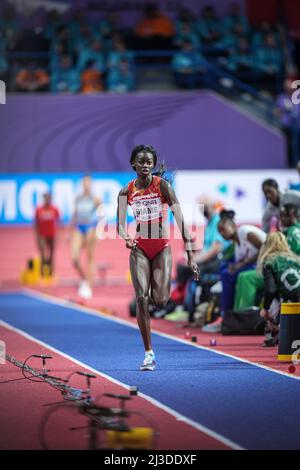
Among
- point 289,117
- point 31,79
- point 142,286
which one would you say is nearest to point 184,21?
point 289,117

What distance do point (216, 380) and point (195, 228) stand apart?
38.6ft

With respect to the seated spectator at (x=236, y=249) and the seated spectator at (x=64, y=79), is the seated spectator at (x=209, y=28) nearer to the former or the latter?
the seated spectator at (x=64, y=79)

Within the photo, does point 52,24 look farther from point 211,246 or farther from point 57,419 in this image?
point 57,419

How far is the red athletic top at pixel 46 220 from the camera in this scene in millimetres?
22828

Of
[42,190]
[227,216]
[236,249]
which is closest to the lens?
[227,216]

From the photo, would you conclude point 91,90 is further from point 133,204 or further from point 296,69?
point 133,204

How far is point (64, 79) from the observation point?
24.5m

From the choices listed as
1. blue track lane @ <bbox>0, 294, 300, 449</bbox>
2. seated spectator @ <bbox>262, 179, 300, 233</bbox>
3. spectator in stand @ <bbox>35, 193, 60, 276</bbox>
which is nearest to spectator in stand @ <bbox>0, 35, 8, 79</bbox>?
spectator in stand @ <bbox>35, 193, 60, 276</bbox>

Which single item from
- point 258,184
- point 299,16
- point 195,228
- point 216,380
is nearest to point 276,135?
point 258,184

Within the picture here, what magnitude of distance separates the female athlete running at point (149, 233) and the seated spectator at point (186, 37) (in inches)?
628

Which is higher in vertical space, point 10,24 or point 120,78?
point 10,24

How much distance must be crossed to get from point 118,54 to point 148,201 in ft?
49.8

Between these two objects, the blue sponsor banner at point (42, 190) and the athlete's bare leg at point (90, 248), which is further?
the blue sponsor banner at point (42, 190)

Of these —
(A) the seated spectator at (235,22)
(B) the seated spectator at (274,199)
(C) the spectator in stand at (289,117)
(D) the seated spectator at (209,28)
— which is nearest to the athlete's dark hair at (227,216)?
(B) the seated spectator at (274,199)
